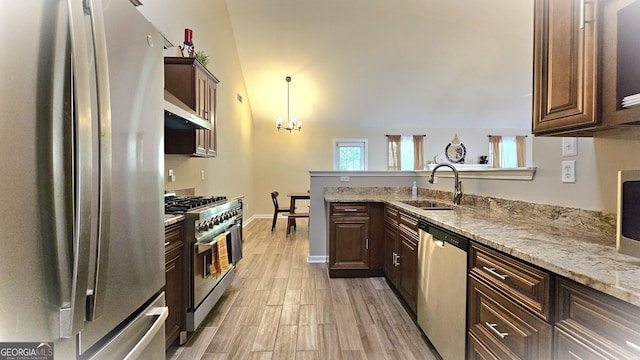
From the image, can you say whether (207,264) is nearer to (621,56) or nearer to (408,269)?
(408,269)

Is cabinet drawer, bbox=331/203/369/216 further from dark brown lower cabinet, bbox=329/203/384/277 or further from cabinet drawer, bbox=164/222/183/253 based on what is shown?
cabinet drawer, bbox=164/222/183/253

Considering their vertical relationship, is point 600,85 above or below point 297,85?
below

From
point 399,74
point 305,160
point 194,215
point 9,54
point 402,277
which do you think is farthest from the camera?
point 305,160

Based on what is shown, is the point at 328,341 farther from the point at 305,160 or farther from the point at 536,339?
the point at 305,160

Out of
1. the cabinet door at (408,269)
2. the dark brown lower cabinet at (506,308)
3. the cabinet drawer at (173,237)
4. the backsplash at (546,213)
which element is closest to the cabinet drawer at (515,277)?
the dark brown lower cabinet at (506,308)

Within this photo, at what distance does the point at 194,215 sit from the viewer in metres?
2.06

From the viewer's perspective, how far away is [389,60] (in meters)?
6.11

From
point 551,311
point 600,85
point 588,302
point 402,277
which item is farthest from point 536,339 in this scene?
point 402,277

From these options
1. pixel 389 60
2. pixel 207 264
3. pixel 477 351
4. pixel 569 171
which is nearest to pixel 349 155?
pixel 389 60

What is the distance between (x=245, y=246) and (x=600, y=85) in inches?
182

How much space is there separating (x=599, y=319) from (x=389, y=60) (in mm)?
5977

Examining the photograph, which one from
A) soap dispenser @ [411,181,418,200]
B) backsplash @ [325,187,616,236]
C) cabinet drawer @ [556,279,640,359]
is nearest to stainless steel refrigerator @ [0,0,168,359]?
cabinet drawer @ [556,279,640,359]

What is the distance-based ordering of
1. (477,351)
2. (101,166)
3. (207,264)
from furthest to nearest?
(207,264) → (477,351) → (101,166)

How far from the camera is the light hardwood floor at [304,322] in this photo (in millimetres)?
2023
